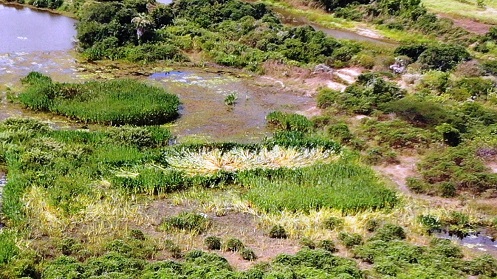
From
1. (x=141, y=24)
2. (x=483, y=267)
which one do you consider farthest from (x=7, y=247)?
(x=141, y=24)

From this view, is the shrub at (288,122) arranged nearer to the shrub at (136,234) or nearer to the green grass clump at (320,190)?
the green grass clump at (320,190)

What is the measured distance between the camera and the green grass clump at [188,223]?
55.2 feet

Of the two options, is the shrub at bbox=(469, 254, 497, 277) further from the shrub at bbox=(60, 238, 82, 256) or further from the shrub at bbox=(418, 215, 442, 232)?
the shrub at bbox=(60, 238, 82, 256)

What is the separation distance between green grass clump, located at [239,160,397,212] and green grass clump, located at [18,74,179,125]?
283 inches

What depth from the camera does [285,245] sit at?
16.4m

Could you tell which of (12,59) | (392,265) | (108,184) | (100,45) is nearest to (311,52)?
(100,45)

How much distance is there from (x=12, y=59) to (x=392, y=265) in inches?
1019

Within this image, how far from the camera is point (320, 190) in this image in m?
18.9

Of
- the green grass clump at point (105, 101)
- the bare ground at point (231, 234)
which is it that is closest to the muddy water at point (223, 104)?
the green grass clump at point (105, 101)

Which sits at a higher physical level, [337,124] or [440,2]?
[440,2]

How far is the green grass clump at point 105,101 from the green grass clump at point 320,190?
7.19m

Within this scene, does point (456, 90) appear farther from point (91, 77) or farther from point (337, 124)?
point (91, 77)

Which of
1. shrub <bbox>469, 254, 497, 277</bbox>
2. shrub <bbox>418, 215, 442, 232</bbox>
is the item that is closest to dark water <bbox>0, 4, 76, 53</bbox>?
shrub <bbox>418, 215, 442, 232</bbox>

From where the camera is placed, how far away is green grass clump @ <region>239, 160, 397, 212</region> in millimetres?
18188
